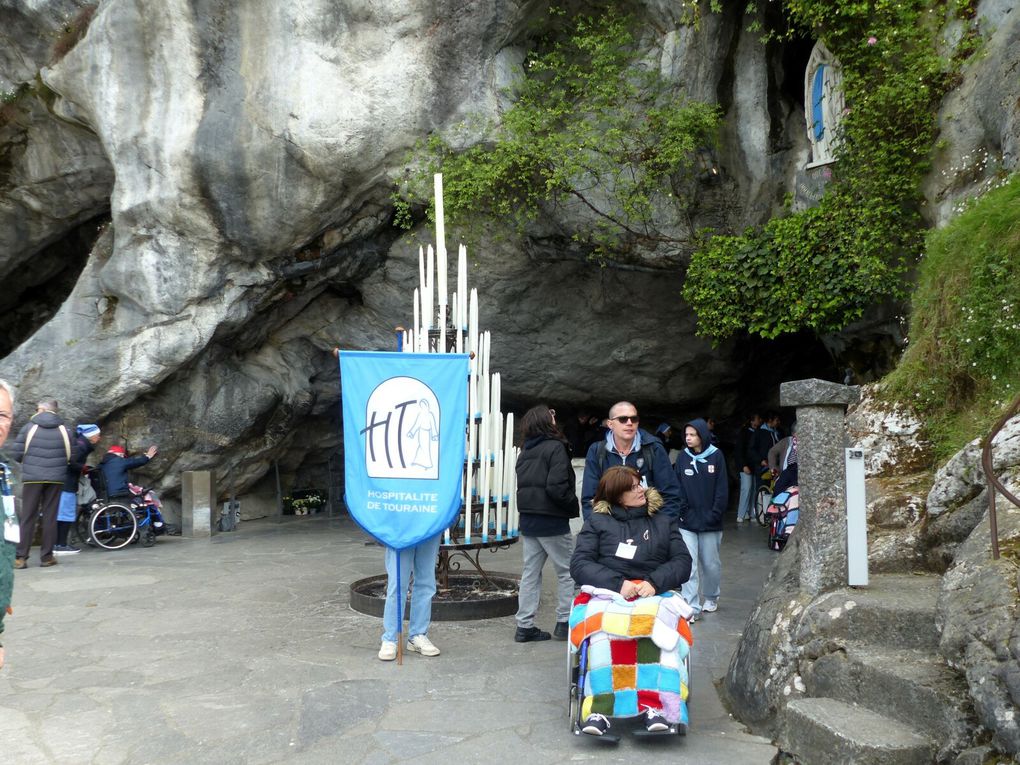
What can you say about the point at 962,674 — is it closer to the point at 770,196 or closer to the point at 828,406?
the point at 828,406

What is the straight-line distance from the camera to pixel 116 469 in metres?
11.8

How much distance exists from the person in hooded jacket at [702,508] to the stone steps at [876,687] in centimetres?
231

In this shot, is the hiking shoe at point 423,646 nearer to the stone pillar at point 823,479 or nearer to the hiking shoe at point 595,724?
the hiking shoe at point 595,724

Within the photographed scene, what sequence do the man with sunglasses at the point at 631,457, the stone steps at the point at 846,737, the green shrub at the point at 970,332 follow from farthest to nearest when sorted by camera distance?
the green shrub at the point at 970,332 → the man with sunglasses at the point at 631,457 → the stone steps at the point at 846,737

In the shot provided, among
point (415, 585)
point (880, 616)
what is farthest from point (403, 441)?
point (880, 616)

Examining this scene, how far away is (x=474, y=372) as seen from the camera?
23.6 ft

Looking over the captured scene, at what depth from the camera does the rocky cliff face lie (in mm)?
11234

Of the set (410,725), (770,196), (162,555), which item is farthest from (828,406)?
(162,555)

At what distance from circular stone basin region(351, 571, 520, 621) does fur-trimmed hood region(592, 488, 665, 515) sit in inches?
98.0

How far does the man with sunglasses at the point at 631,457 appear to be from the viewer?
18.9ft

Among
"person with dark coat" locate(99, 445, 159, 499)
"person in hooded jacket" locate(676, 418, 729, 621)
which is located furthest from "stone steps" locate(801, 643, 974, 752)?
"person with dark coat" locate(99, 445, 159, 499)

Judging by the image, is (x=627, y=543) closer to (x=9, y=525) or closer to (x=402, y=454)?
(x=402, y=454)

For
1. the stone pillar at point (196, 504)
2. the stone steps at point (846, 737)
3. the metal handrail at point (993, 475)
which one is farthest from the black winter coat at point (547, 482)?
the stone pillar at point (196, 504)

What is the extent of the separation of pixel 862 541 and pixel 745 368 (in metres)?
11.7
